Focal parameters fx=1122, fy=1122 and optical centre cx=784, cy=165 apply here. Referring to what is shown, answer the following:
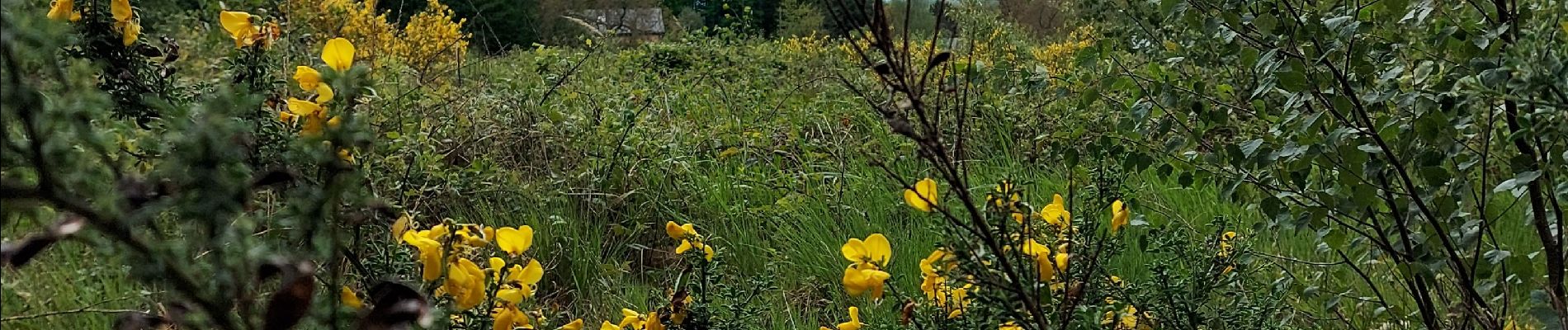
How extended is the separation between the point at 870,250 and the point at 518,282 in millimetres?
359

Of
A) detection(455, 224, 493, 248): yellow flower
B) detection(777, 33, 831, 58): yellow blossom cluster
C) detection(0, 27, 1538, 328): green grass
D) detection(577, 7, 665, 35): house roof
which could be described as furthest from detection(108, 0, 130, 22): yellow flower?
detection(577, 7, 665, 35): house roof

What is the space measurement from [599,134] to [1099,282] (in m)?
2.27

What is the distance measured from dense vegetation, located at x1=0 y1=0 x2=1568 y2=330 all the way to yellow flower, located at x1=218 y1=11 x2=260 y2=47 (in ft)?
0.05

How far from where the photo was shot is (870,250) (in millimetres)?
1168

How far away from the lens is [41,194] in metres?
0.46

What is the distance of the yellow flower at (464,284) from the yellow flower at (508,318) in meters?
0.11

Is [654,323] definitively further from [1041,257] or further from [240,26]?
[240,26]

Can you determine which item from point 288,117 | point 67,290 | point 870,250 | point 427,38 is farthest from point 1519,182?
point 427,38

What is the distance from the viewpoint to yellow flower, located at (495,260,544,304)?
108 cm

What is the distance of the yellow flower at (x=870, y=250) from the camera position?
1162mm

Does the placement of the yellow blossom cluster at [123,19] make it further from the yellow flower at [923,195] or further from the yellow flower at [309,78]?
the yellow flower at [923,195]

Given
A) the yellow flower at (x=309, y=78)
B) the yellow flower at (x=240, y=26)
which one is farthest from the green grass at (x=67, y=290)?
the yellow flower at (x=309, y=78)

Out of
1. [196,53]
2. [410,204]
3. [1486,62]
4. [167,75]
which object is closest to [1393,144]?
[1486,62]

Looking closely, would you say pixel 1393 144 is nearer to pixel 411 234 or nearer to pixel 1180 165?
pixel 1180 165
